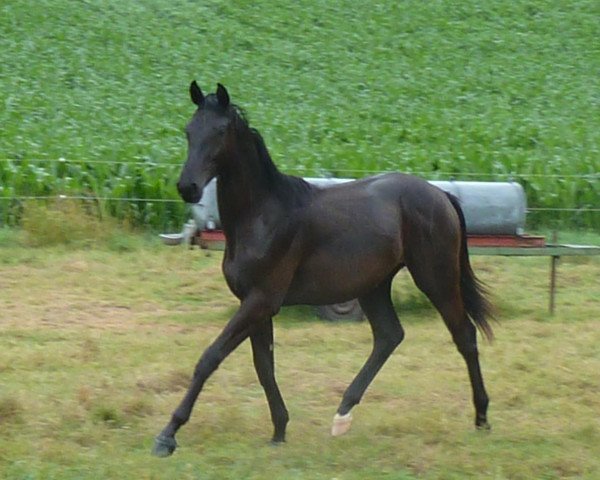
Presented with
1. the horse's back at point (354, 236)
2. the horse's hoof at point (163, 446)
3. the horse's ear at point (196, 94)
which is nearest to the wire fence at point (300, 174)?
the horse's back at point (354, 236)

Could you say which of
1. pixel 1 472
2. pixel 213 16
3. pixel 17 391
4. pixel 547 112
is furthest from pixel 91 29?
pixel 1 472

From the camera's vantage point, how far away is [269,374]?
22.1ft

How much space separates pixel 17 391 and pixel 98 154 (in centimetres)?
832

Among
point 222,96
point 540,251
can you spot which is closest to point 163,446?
point 222,96

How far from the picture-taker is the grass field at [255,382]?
624 centimetres

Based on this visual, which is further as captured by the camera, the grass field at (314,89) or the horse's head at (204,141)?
the grass field at (314,89)

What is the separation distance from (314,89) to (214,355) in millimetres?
17731

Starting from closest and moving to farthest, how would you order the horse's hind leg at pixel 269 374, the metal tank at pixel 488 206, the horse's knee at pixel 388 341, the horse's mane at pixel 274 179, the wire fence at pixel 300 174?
1. the horse's mane at pixel 274 179
2. the horse's hind leg at pixel 269 374
3. the horse's knee at pixel 388 341
4. the metal tank at pixel 488 206
5. the wire fence at pixel 300 174

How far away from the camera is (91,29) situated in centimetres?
2697

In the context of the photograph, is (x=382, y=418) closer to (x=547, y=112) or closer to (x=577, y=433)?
(x=577, y=433)

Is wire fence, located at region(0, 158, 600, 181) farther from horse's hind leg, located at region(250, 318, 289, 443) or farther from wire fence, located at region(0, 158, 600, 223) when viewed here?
horse's hind leg, located at region(250, 318, 289, 443)

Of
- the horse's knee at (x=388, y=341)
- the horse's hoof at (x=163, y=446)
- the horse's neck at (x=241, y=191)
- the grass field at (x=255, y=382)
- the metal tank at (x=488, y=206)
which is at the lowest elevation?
the grass field at (x=255, y=382)

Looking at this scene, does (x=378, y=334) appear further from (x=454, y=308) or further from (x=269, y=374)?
(x=269, y=374)

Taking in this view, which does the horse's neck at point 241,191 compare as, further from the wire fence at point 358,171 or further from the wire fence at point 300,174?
the wire fence at point 358,171
